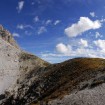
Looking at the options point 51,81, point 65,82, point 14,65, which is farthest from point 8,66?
point 65,82

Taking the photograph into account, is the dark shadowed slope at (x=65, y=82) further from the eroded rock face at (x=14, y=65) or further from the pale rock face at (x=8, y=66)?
the pale rock face at (x=8, y=66)

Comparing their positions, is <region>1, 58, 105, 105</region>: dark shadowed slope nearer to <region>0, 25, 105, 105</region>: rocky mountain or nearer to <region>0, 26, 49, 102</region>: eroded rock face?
<region>0, 25, 105, 105</region>: rocky mountain

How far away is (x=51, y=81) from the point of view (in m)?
88.6

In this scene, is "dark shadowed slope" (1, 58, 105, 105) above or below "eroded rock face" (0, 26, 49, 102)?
below

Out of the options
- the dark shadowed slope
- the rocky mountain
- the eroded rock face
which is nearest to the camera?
the rocky mountain

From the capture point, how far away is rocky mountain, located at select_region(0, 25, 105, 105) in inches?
2275

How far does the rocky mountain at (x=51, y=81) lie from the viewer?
57.8m

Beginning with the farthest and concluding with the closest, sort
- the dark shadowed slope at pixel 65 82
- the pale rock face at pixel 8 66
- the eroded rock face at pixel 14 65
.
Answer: the eroded rock face at pixel 14 65 → the pale rock face at pixel 8 66 → the dark shadowed slope at pixel 65 82

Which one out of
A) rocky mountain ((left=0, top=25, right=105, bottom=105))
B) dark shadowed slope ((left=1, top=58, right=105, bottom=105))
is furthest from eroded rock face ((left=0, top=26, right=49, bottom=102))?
dark shadowed slope ((left=1, top=58, right=105, bottom=105))

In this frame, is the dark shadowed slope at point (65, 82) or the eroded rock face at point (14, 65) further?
the eroded rock face at point (14, 65)

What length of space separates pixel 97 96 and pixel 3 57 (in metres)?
99.8

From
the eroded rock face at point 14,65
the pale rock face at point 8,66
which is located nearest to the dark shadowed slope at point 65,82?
the eroded rock face at point 14,65

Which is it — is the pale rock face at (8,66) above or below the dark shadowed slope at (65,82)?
above

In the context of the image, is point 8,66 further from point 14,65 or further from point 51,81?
point 51,81
